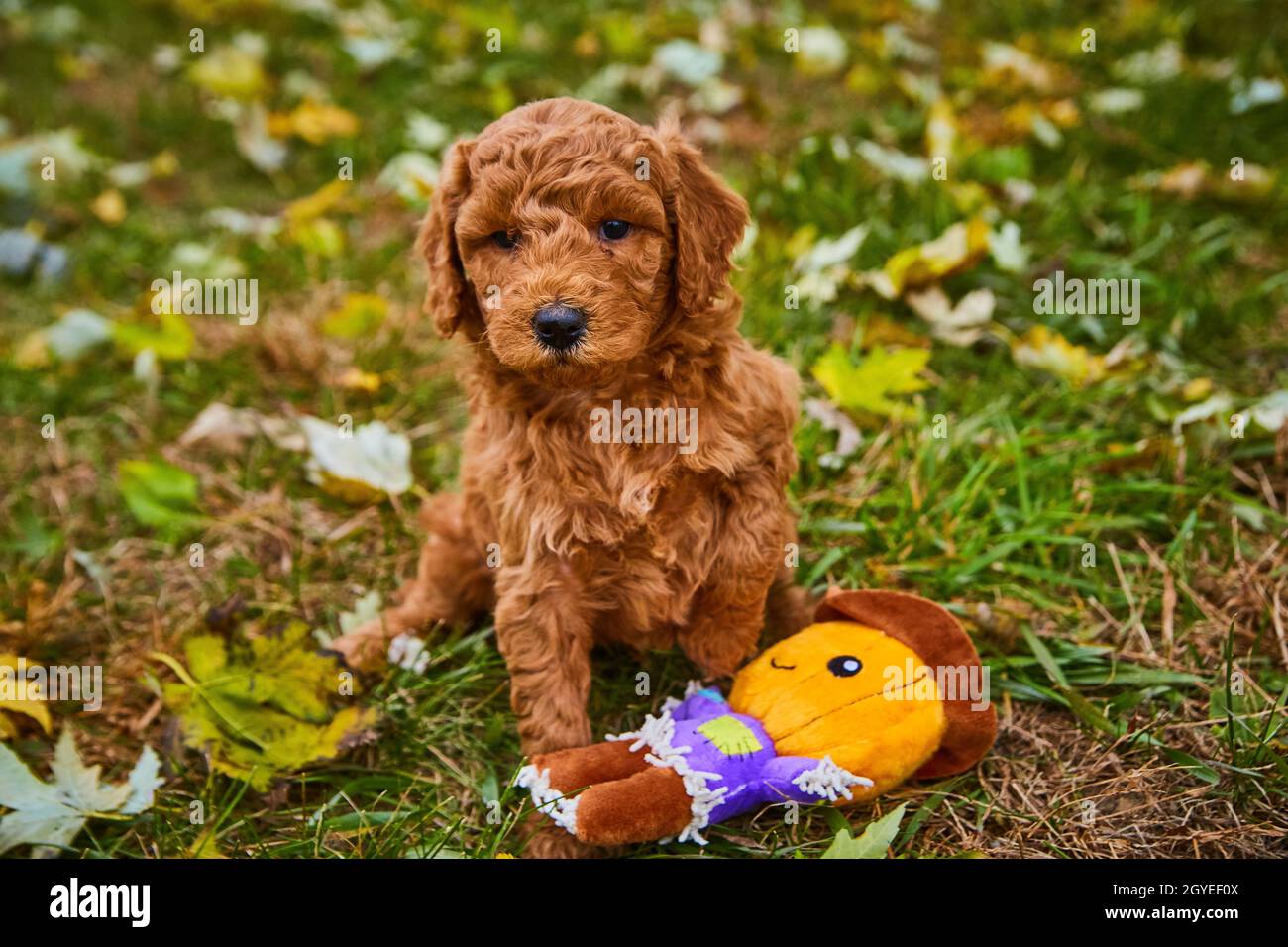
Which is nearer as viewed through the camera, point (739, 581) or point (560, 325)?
point (560, 325)

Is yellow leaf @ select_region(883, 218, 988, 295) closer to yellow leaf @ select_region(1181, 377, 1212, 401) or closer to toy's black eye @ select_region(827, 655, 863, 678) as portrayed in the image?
yellow leaf @ select_region(1181, 377, 1212, 401)

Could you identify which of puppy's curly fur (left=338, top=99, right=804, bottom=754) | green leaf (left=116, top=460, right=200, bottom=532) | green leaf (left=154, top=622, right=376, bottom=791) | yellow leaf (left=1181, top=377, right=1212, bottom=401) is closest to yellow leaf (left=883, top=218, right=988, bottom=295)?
yellow leaf (left=1181, top=377, right=1212, bottom=401)

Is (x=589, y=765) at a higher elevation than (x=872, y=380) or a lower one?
lower

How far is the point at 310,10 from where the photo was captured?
261 inches

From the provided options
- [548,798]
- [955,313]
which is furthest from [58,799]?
[955,313]

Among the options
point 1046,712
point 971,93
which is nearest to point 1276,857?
point 1046,712

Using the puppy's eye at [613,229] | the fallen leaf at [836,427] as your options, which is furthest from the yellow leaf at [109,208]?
the puppy's eye at [613,229]

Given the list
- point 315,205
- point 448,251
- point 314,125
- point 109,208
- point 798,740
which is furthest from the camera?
point 314,125

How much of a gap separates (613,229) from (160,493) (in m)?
2.19

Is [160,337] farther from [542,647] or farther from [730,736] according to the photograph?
[730,736]

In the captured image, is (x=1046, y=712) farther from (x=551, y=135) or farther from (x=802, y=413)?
(x=551, y=135)

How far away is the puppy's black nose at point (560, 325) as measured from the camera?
2.08 m

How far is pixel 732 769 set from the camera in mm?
2254
